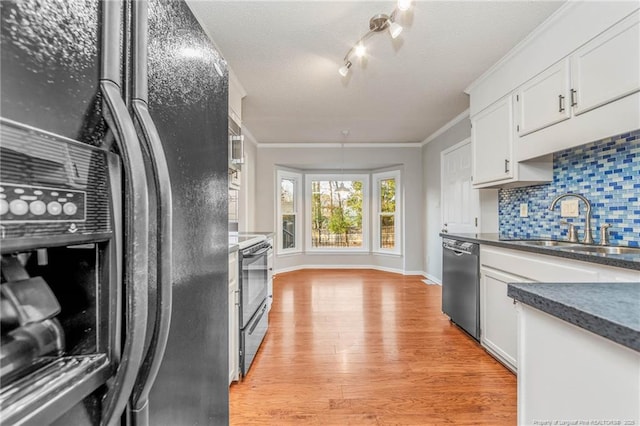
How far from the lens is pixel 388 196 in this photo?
5.92 metres

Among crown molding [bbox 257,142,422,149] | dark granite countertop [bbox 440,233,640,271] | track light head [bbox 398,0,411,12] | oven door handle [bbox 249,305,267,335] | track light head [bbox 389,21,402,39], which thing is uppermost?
crown molding [bbox 257,142,422,149]

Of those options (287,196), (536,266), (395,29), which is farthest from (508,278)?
(287,196)

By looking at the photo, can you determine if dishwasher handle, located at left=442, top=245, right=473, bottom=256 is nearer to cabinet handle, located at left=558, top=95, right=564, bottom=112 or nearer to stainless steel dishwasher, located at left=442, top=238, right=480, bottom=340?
stainless steel dishwasher, located at left=442, top=238, right=480, bottom=340

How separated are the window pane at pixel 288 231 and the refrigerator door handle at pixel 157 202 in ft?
16.9

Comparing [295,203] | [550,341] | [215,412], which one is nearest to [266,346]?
[215,412]

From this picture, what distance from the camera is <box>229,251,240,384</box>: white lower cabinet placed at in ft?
6.10

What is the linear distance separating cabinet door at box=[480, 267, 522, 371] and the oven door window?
1809 millimetres

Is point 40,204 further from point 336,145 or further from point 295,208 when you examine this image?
point 295,208

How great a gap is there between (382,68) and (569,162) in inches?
64.1

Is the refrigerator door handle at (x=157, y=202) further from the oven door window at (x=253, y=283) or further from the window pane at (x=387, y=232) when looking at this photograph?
the window pane at (x=387, y=232)

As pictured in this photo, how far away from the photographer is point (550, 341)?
2.40 ft

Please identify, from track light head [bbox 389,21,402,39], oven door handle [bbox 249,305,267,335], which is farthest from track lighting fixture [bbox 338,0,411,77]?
oven door handle [bbox 249,305,267,335]

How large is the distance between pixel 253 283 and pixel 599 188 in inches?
98.2

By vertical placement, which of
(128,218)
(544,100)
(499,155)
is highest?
(544,100)
